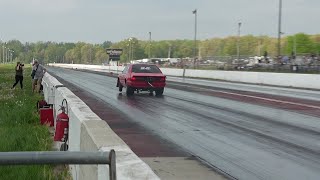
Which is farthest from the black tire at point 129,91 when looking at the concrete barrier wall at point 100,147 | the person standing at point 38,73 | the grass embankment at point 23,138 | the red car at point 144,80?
the concrete barrier wall at point 100,147

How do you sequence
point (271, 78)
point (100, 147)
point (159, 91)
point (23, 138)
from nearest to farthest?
point (100, 147) < point (23, 138) < point (159, 91) < point (271, 78)

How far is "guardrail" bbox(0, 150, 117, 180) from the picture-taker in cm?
289

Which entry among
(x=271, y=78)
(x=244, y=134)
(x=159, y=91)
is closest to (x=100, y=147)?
(x=244, y=134)

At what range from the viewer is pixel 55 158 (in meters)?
3.01

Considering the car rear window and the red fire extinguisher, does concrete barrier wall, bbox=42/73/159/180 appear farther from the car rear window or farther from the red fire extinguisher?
the car rear window

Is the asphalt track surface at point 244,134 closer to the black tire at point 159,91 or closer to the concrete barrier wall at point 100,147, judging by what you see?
the concrete barrier wall at point 100,147

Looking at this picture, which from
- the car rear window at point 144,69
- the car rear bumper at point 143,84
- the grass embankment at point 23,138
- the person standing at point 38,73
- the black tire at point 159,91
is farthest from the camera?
the person standing at point 38,73

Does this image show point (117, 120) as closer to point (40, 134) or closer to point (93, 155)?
point (40, 134)

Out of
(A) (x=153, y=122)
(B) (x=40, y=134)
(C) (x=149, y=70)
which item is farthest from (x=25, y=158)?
(C) (x=149, y=70)

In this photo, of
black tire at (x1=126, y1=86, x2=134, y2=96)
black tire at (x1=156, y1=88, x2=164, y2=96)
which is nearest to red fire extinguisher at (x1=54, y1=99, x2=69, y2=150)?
black tire at (x1=126, y1=86, x2=134, y2=96)

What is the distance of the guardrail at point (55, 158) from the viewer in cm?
289

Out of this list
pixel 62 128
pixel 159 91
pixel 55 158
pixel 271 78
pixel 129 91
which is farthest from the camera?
pixel 271 78

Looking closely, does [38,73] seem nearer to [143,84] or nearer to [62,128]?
[143,84]

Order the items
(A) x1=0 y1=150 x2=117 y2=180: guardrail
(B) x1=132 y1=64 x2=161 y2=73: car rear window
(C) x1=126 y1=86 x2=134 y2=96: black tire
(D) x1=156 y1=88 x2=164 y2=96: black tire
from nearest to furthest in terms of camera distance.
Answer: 1. (A) x1=0 y1=150 x2=117 y2=180: guardrail
2. (C) x1=126 y1=86 x2=134 y2=96: black tire
3. (D) x1=156 y1=88 x2=164 y2=96: black tire
4. (B) x1=132 y1=64 x2=161 y2=73: car rear window
